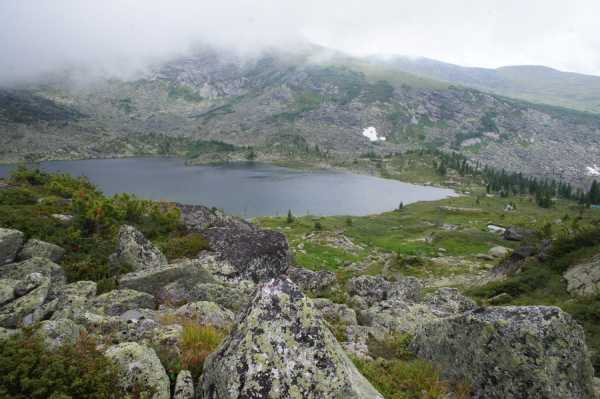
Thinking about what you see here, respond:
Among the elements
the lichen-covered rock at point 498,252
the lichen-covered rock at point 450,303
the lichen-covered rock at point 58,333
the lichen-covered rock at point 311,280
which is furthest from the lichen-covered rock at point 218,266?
the lichen-covered rock at point 498,252

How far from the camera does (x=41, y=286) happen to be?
11352 millimetres

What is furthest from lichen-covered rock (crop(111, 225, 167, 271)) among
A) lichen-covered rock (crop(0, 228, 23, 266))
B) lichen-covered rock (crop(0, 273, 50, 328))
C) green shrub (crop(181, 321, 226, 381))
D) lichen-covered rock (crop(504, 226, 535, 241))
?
lichen-covered rock (crop(504, 226, 535, 241))

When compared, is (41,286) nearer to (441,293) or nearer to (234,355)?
(234,355)

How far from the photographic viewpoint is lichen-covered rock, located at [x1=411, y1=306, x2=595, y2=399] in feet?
29.0

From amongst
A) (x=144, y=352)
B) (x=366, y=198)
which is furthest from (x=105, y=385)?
(x=366, y=198)

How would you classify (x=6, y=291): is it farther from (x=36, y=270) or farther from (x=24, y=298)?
(x=36, y=270)

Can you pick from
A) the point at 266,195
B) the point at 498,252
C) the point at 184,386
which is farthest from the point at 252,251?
the point at 266,195

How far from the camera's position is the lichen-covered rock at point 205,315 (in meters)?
11.6

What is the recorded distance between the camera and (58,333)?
283 inches

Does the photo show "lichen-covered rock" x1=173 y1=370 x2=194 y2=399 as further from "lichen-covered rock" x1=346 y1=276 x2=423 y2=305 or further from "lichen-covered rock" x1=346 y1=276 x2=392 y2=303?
"lichen-covered rock" x1=346 y1=276 x2=392 y2=303

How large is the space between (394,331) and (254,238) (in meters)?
12.4

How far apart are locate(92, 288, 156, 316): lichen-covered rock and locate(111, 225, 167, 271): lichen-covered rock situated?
4.21 metres

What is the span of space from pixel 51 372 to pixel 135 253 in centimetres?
1389

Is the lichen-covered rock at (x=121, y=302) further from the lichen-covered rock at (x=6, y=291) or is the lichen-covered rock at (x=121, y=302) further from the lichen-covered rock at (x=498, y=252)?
the lichen-covered rock at (x=498, y=252)
